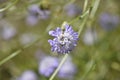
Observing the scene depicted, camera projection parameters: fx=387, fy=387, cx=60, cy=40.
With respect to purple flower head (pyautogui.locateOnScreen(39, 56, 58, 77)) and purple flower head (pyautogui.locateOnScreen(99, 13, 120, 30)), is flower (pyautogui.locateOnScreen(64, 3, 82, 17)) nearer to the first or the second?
purple flower head (pyautogui.locateOnScreen(99, 13, 120, 30))

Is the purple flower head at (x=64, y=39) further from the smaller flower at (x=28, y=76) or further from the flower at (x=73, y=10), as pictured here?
the flower at (x=73, y=10)

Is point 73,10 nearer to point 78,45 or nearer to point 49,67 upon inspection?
point 78,45

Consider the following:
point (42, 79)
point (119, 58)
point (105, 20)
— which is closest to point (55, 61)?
point (42, 79)

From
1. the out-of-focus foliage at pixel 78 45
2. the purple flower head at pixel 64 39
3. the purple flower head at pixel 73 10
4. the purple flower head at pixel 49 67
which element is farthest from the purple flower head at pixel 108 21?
the purple flower head at pixel 64 39

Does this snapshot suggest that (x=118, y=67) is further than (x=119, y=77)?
No

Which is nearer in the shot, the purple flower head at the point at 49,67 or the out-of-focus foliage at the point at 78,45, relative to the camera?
the purple flower head at the point at 49,67

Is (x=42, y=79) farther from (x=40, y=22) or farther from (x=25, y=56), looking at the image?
(x=40, y=22)

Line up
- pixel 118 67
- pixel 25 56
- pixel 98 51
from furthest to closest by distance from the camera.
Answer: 1. pixel 25 56
2. pixel 118 67
3. pixel 98 51
